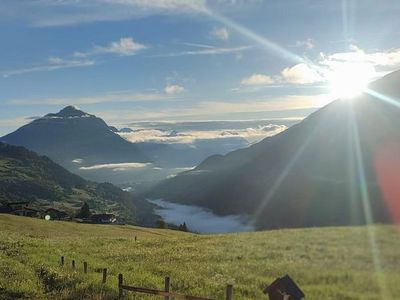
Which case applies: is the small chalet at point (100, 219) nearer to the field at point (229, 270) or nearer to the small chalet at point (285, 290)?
the field at point (229, 270)

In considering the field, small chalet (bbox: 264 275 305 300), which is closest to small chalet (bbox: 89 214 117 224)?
the field

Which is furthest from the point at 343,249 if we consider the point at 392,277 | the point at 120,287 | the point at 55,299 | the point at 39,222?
the point at 39,222

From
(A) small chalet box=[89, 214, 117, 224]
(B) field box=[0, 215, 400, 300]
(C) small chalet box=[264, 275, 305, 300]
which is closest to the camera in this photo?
(C) small chalet box=[264, 275, 305, 300]

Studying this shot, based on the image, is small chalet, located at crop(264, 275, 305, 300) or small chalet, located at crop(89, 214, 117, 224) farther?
small chalet, located at crop(89, 214, 117, 224)

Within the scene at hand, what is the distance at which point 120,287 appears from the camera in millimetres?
20766

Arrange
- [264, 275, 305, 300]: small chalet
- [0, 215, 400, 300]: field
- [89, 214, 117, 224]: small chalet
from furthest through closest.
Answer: [89, 214, 117, 224]: small chalet → [0, 215, 400, 300]: field → [264, 275, 305, 300]: small chalet

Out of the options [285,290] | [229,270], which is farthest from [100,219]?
[285,290]

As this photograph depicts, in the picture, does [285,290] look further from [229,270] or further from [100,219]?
[100,219]

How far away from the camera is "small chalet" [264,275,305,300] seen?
14727 mm

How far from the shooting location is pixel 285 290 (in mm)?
14828

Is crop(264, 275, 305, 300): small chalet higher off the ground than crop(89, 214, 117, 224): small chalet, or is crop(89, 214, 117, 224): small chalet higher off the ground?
crop(89, 214, 117, 224): small chalet

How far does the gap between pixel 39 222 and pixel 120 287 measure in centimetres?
7683

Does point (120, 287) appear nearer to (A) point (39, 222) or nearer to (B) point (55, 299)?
(B) point (55, 299)

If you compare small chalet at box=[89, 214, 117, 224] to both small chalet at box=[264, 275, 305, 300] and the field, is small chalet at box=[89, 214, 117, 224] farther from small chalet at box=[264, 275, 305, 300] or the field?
small chalet at box=[264, 275, 305, 300]
